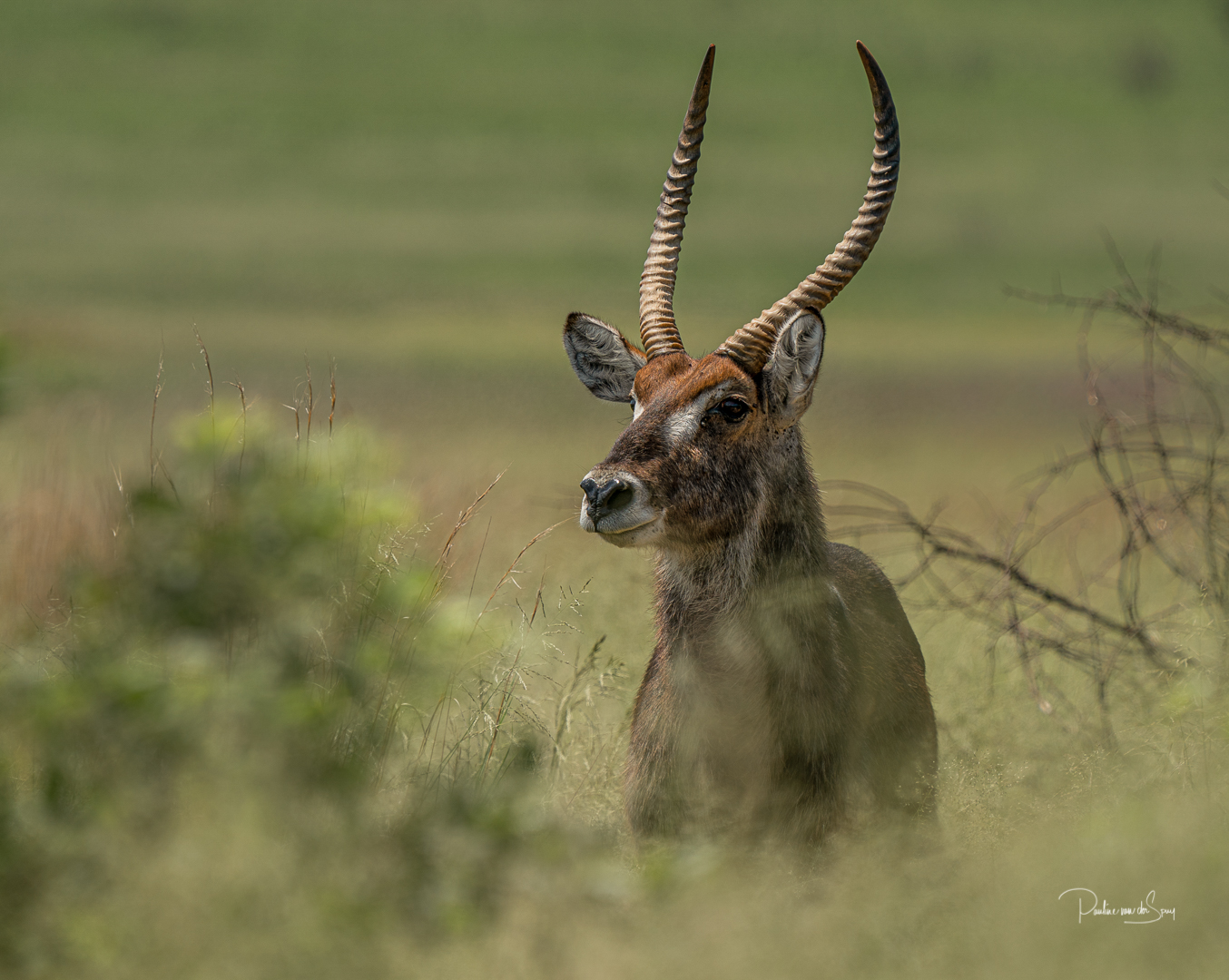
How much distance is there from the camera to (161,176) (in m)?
67.5

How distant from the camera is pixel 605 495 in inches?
202

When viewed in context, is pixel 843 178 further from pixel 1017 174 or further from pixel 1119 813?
pixel 1119 813

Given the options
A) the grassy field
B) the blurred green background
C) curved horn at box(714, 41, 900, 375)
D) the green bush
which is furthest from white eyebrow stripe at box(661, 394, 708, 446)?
the blurred green background

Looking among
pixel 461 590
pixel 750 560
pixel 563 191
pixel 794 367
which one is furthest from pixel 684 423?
pixel 563 191

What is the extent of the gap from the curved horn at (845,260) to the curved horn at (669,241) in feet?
1.42

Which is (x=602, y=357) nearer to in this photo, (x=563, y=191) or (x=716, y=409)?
(x=716, y=409)

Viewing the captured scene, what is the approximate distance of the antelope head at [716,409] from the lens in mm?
5289

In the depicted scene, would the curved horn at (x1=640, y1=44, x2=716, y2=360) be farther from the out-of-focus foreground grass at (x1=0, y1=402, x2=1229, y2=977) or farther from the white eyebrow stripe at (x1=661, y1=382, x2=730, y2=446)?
the out-of-focus foreground grass at (x1=0, y1=402, x2=1229, y2=977)

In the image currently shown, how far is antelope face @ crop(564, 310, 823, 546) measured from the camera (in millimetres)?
5227

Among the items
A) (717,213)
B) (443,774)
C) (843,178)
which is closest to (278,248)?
(717,213)

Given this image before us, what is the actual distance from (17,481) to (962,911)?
23.5 feet

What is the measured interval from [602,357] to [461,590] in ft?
10.7

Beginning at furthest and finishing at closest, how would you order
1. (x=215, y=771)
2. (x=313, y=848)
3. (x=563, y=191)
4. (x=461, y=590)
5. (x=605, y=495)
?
(x=563, y=191), (x=461, y=590), (x=605, y=495), (x=313, y=848), (x=215, y=771)

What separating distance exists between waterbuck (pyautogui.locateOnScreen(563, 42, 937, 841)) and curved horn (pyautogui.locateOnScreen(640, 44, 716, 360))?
0.02 m
